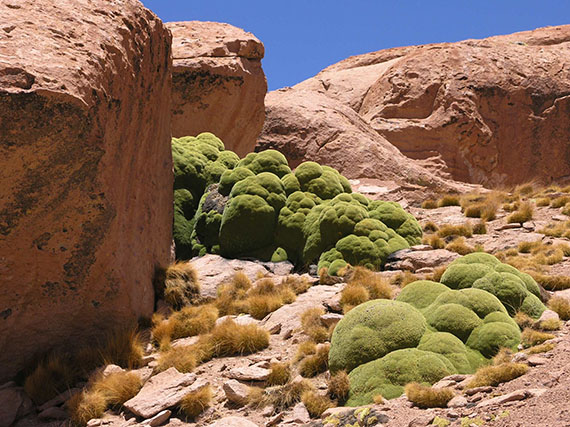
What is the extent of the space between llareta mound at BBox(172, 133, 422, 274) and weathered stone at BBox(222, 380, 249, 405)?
11.9 ft

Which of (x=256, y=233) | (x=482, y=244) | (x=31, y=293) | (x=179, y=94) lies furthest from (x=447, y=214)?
(x=31, y=293)

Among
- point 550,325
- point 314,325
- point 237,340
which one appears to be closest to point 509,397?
point 550,325

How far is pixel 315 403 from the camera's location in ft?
16.6

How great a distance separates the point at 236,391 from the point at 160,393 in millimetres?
809

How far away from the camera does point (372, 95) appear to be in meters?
23.2

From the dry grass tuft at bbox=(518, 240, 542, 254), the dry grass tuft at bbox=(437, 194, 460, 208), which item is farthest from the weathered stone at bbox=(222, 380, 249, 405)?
the dry grass tuft at bbox=(437, 194, 460, 208)

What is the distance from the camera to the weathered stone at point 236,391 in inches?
215

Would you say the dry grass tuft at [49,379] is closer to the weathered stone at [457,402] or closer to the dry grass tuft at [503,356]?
the weathered stone at [457,402]

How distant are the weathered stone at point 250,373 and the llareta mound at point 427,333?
698mm

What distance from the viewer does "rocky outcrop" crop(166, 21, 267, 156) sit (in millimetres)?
15992

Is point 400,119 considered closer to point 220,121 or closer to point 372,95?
point 372,95

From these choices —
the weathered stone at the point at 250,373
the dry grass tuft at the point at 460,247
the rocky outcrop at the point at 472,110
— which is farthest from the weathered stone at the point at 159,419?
the rocky outcrop at the point at 472,110

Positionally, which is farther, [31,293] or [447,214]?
[447,214]

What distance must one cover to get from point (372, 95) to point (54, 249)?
18468mm
